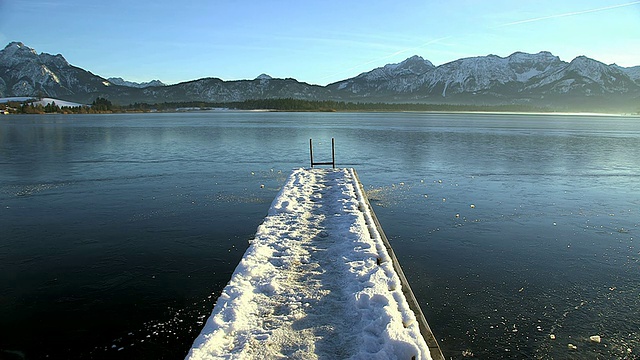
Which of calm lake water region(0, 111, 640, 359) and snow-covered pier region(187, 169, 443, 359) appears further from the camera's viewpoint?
calm lake water region(0, 111, 640, 359)

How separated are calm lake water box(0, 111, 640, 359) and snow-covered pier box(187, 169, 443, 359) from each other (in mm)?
784

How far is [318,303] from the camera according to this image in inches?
264

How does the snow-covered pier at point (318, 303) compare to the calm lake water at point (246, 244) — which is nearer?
the snow-covered pier at point (318, 303)

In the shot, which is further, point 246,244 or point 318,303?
point 246,244

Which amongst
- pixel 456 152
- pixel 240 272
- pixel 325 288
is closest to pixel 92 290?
pixel 240 272

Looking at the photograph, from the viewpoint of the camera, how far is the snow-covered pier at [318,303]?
17.7 feet

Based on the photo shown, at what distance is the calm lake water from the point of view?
21.5ft

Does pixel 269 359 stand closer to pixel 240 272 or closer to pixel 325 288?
pixel 325 288

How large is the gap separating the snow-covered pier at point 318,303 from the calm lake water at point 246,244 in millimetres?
784

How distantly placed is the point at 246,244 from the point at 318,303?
14.5 feet

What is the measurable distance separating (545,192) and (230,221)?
12.6 meters

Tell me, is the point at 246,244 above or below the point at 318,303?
below

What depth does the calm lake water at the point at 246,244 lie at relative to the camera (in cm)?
657

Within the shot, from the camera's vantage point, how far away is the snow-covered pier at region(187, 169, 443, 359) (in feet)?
17.7
